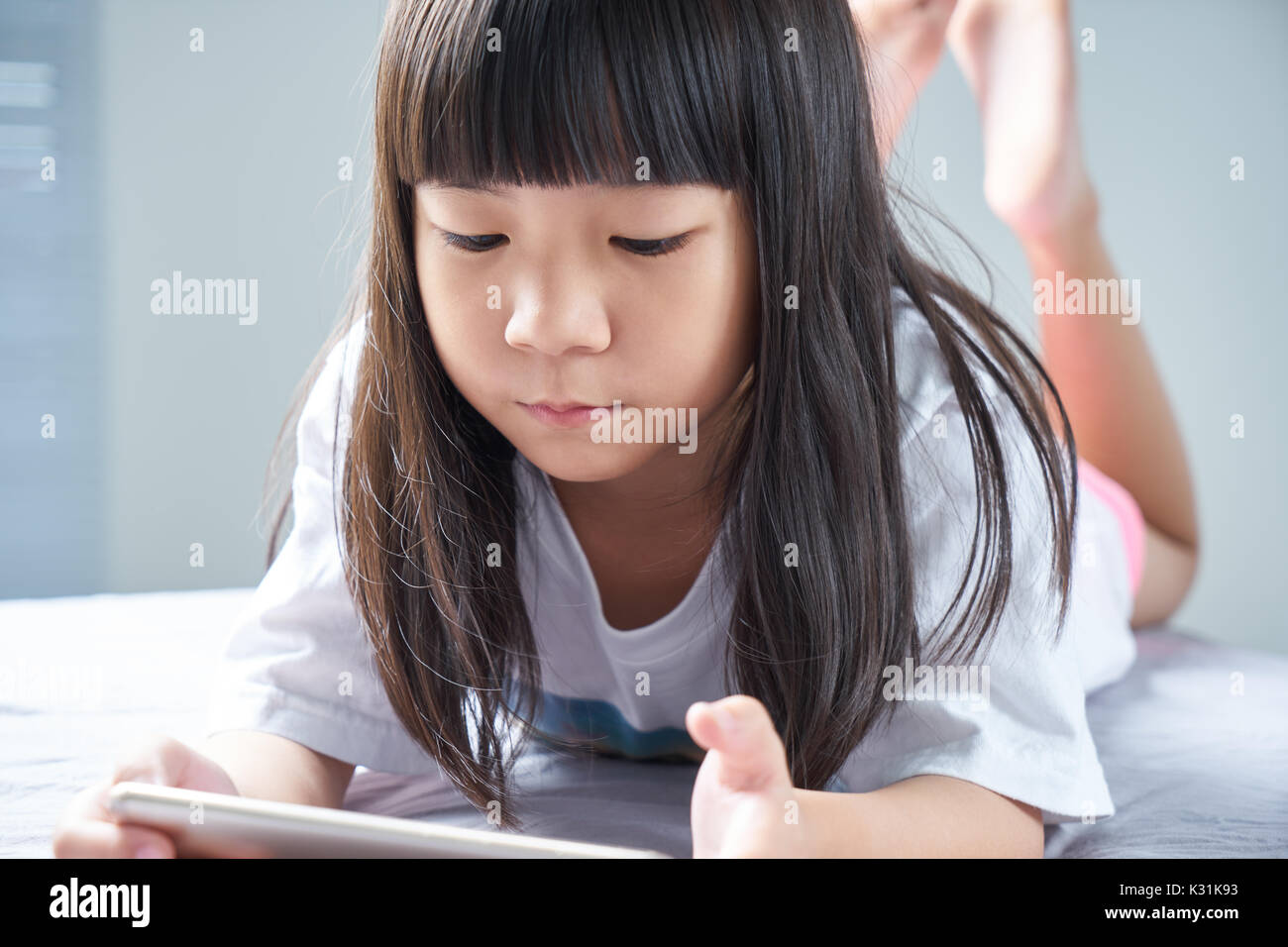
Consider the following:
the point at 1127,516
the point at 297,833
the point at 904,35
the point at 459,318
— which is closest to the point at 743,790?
the point at 297,833

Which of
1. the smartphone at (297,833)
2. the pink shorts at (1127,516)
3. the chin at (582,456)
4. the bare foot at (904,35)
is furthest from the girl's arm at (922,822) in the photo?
the bare foot at (904,35)

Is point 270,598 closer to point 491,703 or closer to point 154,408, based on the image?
point 491,703

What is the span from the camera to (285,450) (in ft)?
3.21

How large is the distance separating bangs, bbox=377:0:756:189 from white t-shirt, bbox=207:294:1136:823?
24 centimetres

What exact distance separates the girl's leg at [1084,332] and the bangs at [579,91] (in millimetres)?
805

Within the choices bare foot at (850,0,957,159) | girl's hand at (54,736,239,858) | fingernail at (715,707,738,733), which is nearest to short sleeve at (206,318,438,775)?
girl's hand at (54,736,239,858)

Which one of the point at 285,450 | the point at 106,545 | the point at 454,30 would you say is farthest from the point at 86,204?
the point at 454,30

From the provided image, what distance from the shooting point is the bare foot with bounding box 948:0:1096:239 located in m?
1.30

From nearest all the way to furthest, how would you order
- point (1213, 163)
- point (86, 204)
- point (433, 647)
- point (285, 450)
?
1. point (433, 647)
2. point (285, 450)
3. point (1213, 163)
4. point (86, 204)

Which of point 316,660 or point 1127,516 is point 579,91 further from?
point 1127,516

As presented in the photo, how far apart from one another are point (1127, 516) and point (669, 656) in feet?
2.15

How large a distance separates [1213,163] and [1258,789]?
1515 mm

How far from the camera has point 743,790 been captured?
51cm

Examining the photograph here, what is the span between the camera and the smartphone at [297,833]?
448 mm
